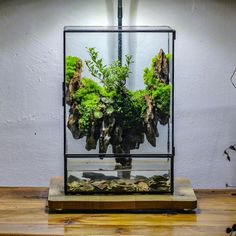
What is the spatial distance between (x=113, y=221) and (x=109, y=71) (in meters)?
0.40

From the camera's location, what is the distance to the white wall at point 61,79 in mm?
1909

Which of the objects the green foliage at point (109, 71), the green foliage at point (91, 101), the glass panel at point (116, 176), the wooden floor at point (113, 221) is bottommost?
the wooden floor at point (113, 221)

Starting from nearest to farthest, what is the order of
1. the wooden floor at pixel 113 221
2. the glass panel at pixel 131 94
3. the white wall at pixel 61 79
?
the wooden floor at pixel 113 221, the glass panel at pixel 131 94, the white wall at pixel 61 79

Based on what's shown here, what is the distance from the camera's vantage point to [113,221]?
5.35 ft

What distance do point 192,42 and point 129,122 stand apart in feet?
1.24

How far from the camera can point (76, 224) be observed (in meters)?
1.61

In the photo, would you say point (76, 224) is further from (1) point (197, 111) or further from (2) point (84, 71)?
(1) point (197, 111)

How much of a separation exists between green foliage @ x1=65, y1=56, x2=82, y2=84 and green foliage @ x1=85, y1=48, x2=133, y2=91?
0.03m

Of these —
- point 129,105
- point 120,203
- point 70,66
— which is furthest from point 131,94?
point 120,203

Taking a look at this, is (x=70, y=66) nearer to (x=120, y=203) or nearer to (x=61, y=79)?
(x=61, y=79)

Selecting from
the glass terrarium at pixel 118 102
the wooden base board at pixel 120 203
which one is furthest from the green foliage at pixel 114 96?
the wooden base board at pixel 120 203

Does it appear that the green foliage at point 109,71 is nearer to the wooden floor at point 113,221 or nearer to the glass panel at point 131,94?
the glass panel at point 131,94

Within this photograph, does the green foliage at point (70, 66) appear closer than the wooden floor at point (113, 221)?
No

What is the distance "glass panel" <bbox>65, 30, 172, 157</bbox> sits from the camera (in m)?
1.68
